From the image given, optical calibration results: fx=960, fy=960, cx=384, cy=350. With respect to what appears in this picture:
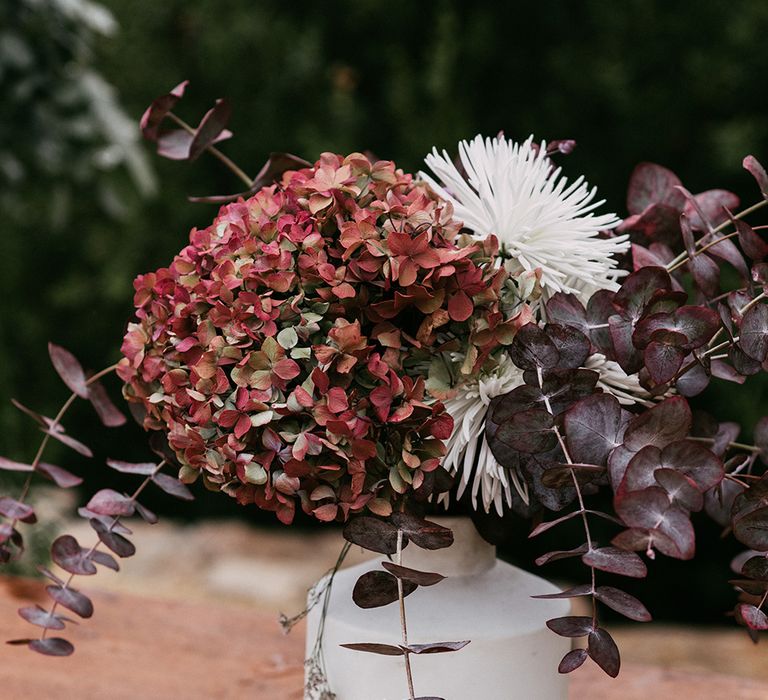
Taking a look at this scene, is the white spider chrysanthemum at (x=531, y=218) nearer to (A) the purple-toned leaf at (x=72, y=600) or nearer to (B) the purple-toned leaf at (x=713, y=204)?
(B) the purple-toned leaf at (x=713, y=204)

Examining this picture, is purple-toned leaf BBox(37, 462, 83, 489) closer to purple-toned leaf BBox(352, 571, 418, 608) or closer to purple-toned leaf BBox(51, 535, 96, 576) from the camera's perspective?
purple-toned leaf BBox(51, 535, 96, 576)

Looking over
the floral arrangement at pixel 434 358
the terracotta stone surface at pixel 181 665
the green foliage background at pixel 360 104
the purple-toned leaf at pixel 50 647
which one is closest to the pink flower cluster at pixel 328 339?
the floral arrangement at pixel 434 358

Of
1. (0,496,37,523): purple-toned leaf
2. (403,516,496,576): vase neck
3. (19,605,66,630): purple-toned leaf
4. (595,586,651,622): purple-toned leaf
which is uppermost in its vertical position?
(595,586,651,622): purple-toned leaf

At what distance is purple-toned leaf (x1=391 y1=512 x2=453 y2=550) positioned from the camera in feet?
2.05

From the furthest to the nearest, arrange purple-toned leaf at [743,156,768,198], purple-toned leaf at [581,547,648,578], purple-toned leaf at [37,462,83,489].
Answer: purple-toned leaf at [37,462,83,489], purple-toned leaf at [743,156,768,198], purple-toned leaf at [581,547,648,578]

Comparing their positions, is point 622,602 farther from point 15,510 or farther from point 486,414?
point 15,510

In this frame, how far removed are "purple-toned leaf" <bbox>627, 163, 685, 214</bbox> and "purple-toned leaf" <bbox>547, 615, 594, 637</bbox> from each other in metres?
0.37

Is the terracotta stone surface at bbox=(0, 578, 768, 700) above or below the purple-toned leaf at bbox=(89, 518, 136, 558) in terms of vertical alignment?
below

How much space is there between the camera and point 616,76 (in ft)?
7.43

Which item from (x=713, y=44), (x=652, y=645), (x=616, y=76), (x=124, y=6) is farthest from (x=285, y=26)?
(x=652, y=645)

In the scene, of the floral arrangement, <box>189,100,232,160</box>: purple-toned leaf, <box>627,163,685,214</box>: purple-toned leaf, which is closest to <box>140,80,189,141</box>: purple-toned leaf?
<box>189,100,232,160</box>: purple-toned leaf

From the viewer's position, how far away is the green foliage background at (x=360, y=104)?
2271 mm

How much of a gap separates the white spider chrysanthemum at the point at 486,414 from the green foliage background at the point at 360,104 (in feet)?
4.71

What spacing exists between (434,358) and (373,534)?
13cm
